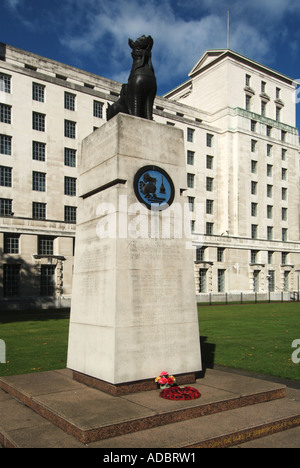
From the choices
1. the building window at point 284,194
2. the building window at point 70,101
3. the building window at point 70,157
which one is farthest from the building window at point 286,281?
the building window at point 70,101

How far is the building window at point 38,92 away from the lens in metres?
47.5

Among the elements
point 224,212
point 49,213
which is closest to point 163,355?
point 49,213

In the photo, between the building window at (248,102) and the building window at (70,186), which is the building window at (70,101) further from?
the building window at (248,102)

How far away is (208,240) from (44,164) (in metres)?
24.4

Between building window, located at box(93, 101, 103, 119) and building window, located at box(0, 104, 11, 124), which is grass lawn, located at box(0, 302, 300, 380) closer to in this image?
building window, located at box(0, 104, 11, 124)

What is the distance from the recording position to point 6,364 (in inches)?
501

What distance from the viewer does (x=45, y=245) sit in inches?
1783

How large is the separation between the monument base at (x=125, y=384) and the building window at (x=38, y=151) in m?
40.9

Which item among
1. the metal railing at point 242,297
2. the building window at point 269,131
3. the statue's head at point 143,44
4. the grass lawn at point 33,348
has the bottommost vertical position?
the metal railing at point 242,297

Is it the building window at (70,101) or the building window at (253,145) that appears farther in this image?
the building window at (253,145)

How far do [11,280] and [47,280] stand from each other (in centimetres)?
389

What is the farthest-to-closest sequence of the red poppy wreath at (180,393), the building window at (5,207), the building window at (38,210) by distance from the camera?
the building window at (38,210) → the building window at (5,207) → the red poppy wreath at (180,393)
